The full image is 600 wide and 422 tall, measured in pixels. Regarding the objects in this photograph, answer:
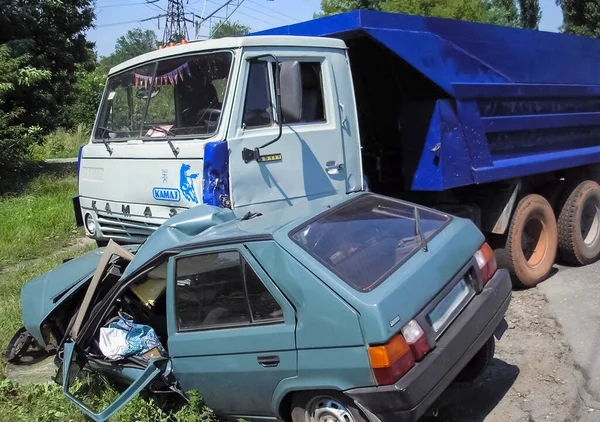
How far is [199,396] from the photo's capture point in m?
3.69

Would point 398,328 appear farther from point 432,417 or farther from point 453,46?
point 453,46

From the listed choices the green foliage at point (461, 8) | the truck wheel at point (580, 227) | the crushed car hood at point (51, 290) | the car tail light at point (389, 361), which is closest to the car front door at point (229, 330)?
the car tail light at point (389, 361)

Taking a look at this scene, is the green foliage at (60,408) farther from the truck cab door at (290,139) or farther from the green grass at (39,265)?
the truck cab door at (290,139)

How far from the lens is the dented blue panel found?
14.1ft

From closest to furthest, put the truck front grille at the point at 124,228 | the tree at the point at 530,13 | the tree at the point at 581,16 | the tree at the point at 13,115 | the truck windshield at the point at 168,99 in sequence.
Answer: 1. the truck windshield at the point at 168,99
2. the truck front grille at the point at 124,228
3. the tree at the point at 13,115
4. the tree at the point at 581,16
5. the tree at the point at 530,13

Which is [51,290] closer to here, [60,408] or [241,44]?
[60,408]

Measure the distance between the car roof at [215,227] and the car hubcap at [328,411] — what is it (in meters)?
0.92

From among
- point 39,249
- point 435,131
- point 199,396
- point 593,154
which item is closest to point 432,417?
point 199,396

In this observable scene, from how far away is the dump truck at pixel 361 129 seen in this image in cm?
459

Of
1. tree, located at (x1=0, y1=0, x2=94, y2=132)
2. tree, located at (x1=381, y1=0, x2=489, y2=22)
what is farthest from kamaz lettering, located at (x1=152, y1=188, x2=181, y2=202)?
tree, located at (x1=381, y1=0, x2=489, y2=22)

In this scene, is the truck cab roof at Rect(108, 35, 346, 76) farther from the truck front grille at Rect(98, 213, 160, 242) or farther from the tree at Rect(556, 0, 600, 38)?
the tree at Rect(556, 0, 600, 38)

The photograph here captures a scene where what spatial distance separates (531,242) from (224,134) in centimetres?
385

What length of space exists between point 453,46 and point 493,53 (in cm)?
68

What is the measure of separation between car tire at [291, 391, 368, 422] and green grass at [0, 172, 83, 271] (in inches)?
236
